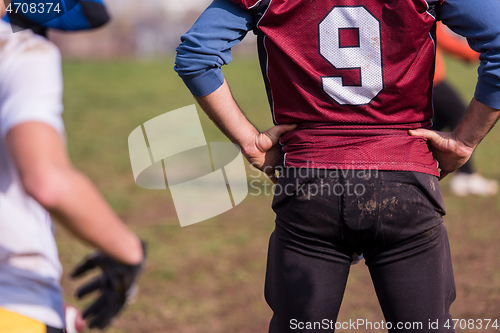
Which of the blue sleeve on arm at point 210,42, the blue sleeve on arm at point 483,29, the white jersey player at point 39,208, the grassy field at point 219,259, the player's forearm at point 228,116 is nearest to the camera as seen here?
the white jersey player at point 39,208

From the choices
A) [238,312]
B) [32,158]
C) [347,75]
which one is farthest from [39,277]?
[238,312]

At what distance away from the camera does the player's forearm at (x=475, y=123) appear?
1632mm

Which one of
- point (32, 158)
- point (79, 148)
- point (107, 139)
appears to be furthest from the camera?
point (107, 139)

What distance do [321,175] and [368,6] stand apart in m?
0.56

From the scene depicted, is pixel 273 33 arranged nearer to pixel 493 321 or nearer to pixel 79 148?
pixel 493 321

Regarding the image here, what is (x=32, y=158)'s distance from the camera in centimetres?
98

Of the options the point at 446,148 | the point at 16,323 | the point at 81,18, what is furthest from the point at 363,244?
the point at 81,18

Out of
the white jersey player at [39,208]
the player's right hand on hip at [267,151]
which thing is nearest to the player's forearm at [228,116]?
the player's right hand on hip at [267,151]

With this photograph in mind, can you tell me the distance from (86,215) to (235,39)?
893 millimetres

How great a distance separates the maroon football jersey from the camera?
151 centimetres

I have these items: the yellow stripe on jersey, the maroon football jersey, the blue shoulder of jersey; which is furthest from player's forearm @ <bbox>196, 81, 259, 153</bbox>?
the yellow stripe on jersey

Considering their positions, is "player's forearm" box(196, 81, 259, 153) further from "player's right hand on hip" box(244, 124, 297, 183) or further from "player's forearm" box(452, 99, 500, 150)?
"player's forearm" box(452, 99, 500, 150)

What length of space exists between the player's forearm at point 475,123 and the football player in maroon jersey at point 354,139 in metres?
0.01

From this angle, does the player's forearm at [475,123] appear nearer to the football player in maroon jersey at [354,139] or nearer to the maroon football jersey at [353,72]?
the football player in maroon jersey at [354,139]
